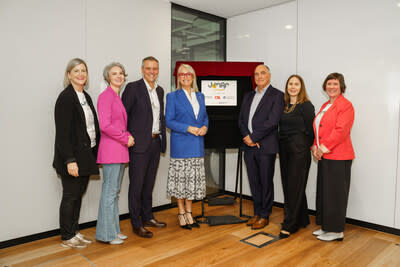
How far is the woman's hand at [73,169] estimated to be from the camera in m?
2.68

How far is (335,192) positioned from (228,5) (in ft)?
9.85

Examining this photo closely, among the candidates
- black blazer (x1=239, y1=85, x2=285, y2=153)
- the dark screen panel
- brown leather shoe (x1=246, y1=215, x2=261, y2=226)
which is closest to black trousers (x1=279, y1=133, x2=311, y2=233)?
black blazer (x1=239, y1=85, x2=285, y2=153)

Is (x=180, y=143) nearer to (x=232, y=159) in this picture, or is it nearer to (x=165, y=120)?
(x=165, y=120)

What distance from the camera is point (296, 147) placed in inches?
123

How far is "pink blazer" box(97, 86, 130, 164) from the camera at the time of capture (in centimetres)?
277

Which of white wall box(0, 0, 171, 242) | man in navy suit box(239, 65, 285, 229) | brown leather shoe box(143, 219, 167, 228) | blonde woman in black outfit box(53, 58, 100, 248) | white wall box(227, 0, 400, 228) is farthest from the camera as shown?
brown leather shoe box(143, 219, 167, 228)

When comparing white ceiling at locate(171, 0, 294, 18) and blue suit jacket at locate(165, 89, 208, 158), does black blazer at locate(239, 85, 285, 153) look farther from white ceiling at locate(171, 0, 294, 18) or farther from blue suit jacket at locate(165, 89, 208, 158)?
white ceiling at locate(171, 0, 294, 18)

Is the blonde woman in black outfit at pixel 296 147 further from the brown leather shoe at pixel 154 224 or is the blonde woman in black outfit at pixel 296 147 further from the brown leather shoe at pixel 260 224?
the brown leather shoe at pixel 154 224

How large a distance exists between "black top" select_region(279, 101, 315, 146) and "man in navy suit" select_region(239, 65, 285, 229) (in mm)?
152

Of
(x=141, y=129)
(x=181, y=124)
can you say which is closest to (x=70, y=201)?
(x=141, y=129)

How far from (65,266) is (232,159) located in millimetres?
3051

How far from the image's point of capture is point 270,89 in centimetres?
341

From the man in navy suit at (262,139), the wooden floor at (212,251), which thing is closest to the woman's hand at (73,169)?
the wooden floor at (212,251)

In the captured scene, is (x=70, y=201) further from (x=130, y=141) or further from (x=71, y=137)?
(x=130, y=141)
